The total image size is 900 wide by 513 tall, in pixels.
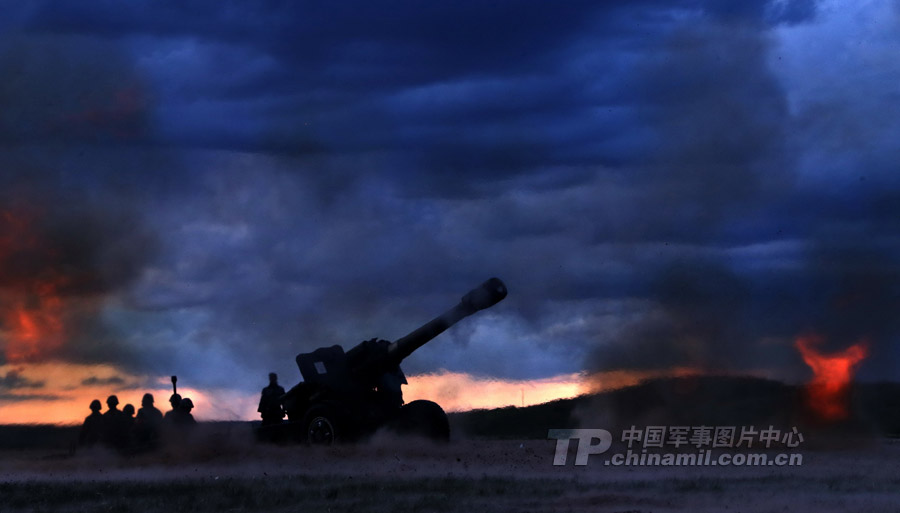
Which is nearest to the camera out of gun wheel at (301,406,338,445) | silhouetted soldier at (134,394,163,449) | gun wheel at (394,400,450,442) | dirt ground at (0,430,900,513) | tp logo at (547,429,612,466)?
dirt ground at (0,430,900,513)

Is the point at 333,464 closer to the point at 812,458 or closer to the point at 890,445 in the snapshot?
the point at 812,458

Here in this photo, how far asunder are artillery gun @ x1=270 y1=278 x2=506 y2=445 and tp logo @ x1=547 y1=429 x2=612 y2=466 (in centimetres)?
518

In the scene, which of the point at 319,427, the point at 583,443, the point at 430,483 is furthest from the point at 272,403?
the point at 430,483

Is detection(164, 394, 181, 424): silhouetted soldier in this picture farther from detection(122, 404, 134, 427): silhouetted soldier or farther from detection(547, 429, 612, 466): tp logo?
detection(547, 429, 612, 466): tp logo

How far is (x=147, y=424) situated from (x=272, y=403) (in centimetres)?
521

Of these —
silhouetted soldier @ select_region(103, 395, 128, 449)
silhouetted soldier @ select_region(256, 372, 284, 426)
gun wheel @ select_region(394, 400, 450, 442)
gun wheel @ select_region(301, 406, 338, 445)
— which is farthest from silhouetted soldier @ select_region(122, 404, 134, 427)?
gun wheel @ select_region(394, 400, 450, 442)

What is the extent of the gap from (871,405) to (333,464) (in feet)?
74.1

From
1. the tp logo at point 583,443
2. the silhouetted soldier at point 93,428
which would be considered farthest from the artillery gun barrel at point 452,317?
the silhouetted soldier at point 93,428

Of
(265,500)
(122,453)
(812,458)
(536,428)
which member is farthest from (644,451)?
(536,428)

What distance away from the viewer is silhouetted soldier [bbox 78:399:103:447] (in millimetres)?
48156

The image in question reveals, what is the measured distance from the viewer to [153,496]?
3266cm

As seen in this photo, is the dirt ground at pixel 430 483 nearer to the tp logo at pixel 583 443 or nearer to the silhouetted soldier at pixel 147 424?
the tp logo at pixel 583 443

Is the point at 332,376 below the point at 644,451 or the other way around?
the other way around

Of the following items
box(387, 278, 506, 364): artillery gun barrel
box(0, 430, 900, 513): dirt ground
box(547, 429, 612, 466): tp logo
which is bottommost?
box(0, 430, 900, 513): dirt ground
